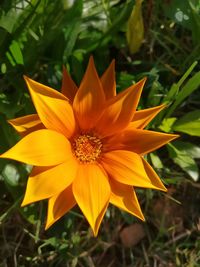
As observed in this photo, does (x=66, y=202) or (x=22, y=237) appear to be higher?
(x=66, y=202)

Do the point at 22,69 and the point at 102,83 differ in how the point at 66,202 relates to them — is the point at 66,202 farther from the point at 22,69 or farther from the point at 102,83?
the point at 22,69

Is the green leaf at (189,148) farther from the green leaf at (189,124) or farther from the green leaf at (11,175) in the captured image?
the green leaf at (11,175)

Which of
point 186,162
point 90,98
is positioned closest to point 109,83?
point 90,98

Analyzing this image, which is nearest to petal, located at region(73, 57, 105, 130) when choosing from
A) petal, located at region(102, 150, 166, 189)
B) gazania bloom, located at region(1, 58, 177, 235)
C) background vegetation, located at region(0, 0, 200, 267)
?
gazania bloom, located at region(1, 58, 177, 235)

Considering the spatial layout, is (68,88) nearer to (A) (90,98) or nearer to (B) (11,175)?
(A) (90,98)

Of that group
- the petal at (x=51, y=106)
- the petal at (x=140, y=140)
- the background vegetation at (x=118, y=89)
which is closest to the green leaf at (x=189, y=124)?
the background vegetation at (x=118, y=89)

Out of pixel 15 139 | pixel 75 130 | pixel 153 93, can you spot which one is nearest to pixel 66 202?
pixel 75 130

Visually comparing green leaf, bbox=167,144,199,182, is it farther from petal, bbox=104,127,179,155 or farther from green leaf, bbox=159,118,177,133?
petal, bbox=104,127,179,155
